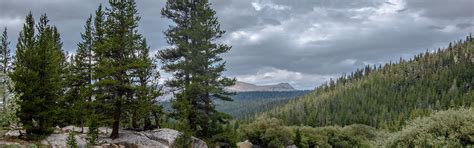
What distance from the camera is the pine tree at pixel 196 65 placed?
44.9 m

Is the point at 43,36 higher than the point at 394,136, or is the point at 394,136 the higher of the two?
the point at 43,36

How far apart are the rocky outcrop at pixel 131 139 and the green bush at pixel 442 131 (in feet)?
77.3

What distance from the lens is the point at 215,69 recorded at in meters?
46.3

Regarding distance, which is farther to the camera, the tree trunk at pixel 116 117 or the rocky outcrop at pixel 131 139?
the tree trunk at pixel 116 117

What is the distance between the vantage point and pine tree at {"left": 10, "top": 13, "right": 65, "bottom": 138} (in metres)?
35.2

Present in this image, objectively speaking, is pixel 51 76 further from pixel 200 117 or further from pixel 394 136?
pixel 394 136

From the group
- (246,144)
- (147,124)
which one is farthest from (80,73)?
(246,144)

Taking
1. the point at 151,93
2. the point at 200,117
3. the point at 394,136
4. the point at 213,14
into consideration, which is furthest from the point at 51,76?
the point at 394,136

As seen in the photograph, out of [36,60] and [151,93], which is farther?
[151,93]

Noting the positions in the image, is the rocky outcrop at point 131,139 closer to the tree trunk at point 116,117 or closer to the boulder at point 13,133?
the boulder at point 13,133

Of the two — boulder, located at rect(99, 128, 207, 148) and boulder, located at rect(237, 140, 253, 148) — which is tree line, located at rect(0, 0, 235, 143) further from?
boulder, located at rect(237, 140, 253, 148)

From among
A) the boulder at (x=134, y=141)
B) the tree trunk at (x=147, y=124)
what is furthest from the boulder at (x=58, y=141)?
the tree trunk at (x=147, y=124)

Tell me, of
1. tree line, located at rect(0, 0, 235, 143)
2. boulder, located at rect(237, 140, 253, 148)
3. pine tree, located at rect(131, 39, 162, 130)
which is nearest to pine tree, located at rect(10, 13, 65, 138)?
tree line, located at rect(0, 0, 235, 143)

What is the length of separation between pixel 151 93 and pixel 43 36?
1141 cm
